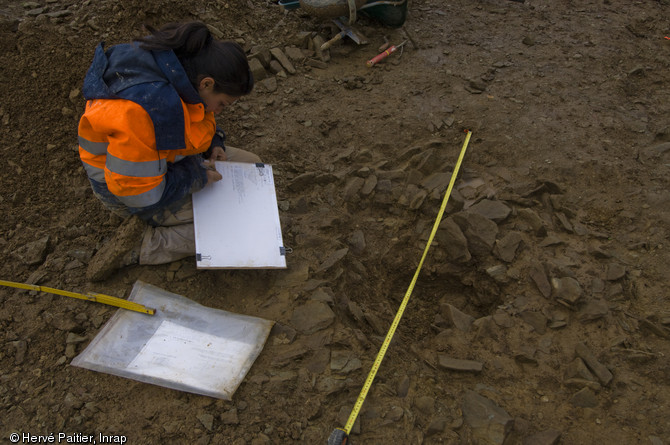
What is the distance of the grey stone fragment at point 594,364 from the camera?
2562mm

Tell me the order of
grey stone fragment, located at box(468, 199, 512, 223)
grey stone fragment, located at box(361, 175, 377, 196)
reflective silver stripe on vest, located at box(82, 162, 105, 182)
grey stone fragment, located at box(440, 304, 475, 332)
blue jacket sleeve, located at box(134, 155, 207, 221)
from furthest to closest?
grey stone fragment, located at box(361, 175, 377, 196) < grey stone fragment, located at box(468, 199, 512, 223) < grey stone fragment, located at box(440, 304, 475, 332) < blue jacket sleeve, located at box(134, 155, 207, 221) < reflective silver stripe on vest, located at box(82, 162, 105, 182)

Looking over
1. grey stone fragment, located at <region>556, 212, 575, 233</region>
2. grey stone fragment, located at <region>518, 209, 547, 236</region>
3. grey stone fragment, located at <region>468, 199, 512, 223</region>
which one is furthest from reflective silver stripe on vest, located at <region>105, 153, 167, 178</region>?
grey stone fragment, located at <region>556, 212, 575, 233</region>

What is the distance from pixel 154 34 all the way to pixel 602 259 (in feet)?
10.3

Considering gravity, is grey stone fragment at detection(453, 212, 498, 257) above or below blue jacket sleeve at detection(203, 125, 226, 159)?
below

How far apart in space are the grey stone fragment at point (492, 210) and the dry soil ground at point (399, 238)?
18mm

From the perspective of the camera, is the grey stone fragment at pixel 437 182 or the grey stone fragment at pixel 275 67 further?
the grey stone fragment at pixel 275 67

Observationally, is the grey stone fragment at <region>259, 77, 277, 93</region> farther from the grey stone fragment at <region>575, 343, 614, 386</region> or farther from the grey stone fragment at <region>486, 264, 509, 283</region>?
the grey stone fragment at <region>575, 343, 614, 386</region>

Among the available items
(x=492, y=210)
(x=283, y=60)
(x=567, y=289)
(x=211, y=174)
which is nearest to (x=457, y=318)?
(x=567, y=289)

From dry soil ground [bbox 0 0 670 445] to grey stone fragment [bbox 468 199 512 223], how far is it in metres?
0.02

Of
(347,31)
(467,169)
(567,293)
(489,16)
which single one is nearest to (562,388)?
(567,293)

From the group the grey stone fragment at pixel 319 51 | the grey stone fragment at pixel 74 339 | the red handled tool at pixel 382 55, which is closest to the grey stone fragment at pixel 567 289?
the grey stone fragment at pixel 74 339

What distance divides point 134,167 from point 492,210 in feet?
8.13

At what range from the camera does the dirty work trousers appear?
114 inches

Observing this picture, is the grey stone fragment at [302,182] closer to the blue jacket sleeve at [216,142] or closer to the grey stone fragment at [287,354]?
the blue jacket sleeve at [216,142]
